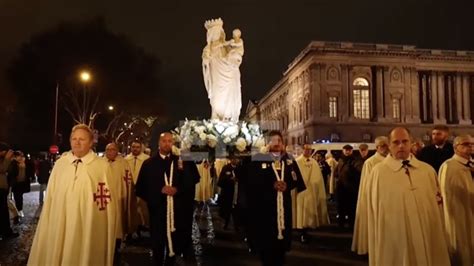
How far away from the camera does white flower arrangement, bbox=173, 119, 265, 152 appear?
471 inches

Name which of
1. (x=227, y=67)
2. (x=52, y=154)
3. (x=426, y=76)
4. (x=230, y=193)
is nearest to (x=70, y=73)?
(x=52, y=154)

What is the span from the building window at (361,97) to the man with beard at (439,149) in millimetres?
63754

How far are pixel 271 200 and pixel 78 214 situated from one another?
285 cm

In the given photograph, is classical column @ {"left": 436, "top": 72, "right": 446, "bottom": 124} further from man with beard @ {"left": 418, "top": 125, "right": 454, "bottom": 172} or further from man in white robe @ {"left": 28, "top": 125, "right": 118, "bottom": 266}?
man in white robe @ {"left": 28, "top": 125, "right": 118, "bottom": 266}

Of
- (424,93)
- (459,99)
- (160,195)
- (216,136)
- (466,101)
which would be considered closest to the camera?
(160,195)

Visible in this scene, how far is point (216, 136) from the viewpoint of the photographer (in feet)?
39.8

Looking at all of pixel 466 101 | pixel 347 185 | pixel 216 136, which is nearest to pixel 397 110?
pixel 466 101

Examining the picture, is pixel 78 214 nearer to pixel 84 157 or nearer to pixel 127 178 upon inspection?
pixel 84 157

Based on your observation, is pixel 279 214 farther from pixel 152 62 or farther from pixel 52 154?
pixel 152 62

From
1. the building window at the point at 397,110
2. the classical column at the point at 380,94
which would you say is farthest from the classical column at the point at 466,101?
the classical column at the point at 380,94

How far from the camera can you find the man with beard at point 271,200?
7074 millimetres

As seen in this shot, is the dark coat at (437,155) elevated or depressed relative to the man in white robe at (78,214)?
elevated

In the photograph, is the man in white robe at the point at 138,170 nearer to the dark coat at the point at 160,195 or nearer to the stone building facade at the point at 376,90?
the dark coat at the point at 160,195

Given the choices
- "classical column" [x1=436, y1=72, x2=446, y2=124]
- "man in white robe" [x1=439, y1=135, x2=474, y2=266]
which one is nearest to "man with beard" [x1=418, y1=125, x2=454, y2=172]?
"man in white robe" [x1=439, y1=135, x2=474, y2=266]
